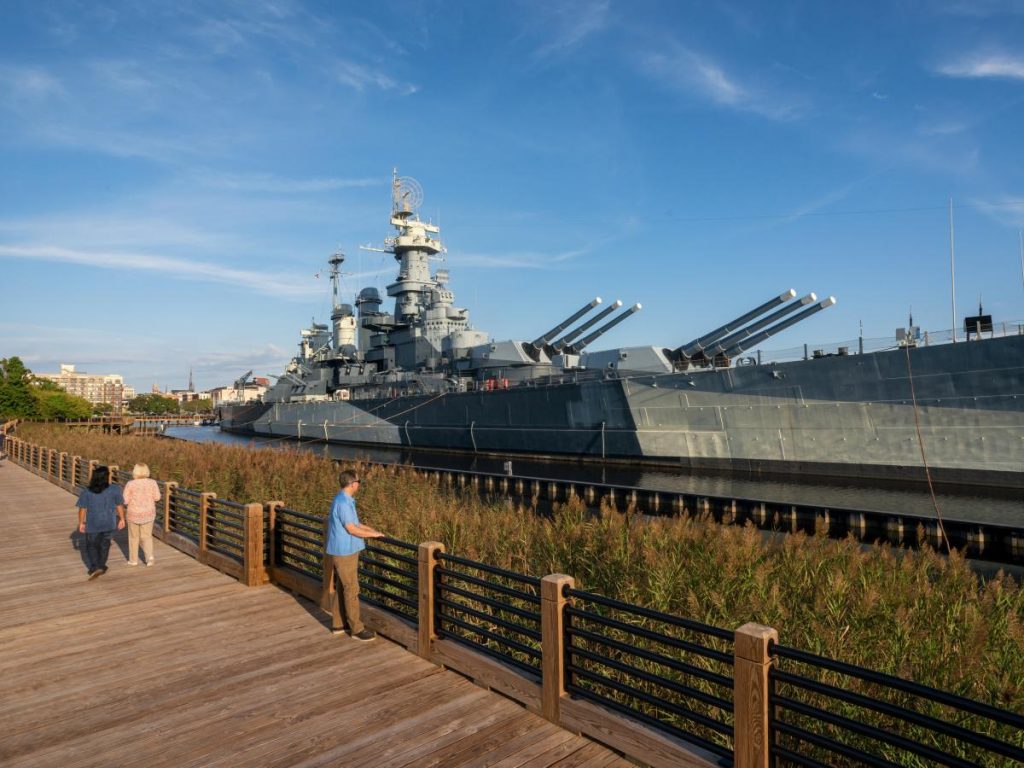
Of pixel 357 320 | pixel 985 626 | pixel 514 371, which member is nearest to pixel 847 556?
pixel 985 626

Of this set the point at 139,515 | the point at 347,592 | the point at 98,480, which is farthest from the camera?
the point at 139,515

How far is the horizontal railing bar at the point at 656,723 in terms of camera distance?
151 inches

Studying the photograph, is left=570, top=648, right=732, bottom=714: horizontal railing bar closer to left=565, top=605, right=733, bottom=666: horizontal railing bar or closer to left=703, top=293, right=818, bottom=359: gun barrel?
left=565, top=605, right=733, bottom=666: horizontal railing bar

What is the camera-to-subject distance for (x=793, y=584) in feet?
25.8

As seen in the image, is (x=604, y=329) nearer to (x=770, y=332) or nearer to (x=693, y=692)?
(x=770, y=332)

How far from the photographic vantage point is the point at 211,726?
448cm

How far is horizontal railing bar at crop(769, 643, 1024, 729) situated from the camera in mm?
2680

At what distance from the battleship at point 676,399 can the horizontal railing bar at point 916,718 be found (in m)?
18.9

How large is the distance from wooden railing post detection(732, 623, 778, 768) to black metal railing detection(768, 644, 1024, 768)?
0.05 meters

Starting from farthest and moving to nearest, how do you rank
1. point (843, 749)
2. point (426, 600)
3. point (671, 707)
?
point (426, 600) < point (671, 707) < point (843, 749)

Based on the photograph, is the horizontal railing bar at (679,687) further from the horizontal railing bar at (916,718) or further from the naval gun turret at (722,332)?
the naval gun turret at (722,332)

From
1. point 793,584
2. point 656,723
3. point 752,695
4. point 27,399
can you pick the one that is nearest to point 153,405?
point 27,399

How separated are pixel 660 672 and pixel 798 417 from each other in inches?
870

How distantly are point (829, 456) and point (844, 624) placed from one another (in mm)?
20033
